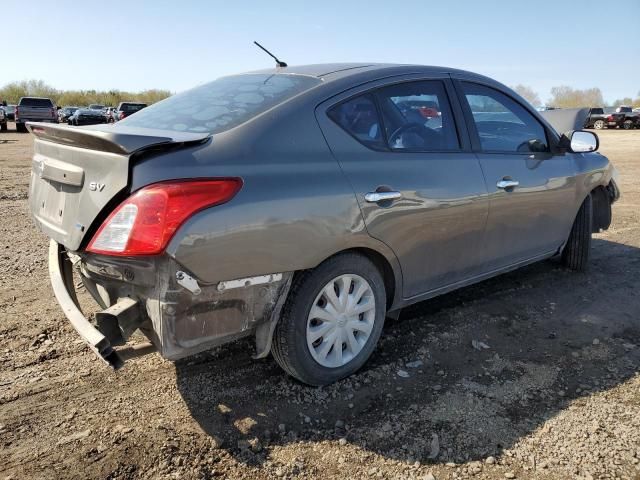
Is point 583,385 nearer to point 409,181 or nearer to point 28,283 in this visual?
point 409,181

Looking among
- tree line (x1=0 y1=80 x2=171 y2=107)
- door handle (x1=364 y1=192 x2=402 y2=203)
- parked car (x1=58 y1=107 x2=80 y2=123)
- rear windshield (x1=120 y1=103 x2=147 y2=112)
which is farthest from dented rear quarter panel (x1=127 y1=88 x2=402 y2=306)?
tree line (x1=0 y1=80 x2=171 y2=107)

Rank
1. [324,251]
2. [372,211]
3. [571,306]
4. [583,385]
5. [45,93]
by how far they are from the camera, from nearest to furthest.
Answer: [324,251]
[372,211]
[583,385]
[571,306]
[45,93]

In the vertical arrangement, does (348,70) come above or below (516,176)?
above

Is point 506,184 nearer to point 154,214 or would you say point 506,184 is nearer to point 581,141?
point 581,141

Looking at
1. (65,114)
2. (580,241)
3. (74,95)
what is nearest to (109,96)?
(74,95)

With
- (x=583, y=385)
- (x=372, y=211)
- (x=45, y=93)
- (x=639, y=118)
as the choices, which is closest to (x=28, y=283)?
(x=372, y=211)

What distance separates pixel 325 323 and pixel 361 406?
480 millimetres

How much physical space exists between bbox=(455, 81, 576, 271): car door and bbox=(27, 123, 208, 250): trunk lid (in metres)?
2.11

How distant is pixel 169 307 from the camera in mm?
2252

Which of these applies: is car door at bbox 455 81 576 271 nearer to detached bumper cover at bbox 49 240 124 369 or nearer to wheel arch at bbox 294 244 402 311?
wheel arch at bbox 294 244 402 311

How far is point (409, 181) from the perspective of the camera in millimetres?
3029

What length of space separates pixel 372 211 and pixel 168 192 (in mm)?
1132

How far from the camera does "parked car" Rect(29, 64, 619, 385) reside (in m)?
2.25

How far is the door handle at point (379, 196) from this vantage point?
2.81 metres
